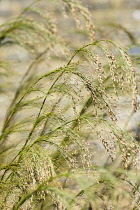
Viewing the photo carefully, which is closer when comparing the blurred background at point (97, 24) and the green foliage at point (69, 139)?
the green foliage at point (69, 139)

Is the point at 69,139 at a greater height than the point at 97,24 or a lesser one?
lesser

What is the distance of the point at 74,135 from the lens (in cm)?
146

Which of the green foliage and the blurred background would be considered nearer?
the green foliage

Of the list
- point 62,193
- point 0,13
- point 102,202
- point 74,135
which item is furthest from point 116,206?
point 0,13

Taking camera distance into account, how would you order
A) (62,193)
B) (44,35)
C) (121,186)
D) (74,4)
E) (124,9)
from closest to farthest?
(62,193), (121,186), (74,4), (44,35), (124,9)

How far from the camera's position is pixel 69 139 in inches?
63.8

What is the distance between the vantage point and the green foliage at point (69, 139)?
136cm

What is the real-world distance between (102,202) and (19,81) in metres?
1.15

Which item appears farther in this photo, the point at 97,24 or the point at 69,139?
the point at 97,24

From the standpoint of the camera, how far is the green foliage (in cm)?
136

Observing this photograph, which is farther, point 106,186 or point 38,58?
point 38,58

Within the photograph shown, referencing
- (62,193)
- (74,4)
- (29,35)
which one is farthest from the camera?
(29,35)

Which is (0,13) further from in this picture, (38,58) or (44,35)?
(44,35)

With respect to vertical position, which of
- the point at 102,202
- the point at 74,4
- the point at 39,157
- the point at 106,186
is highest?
the point at 74,4
